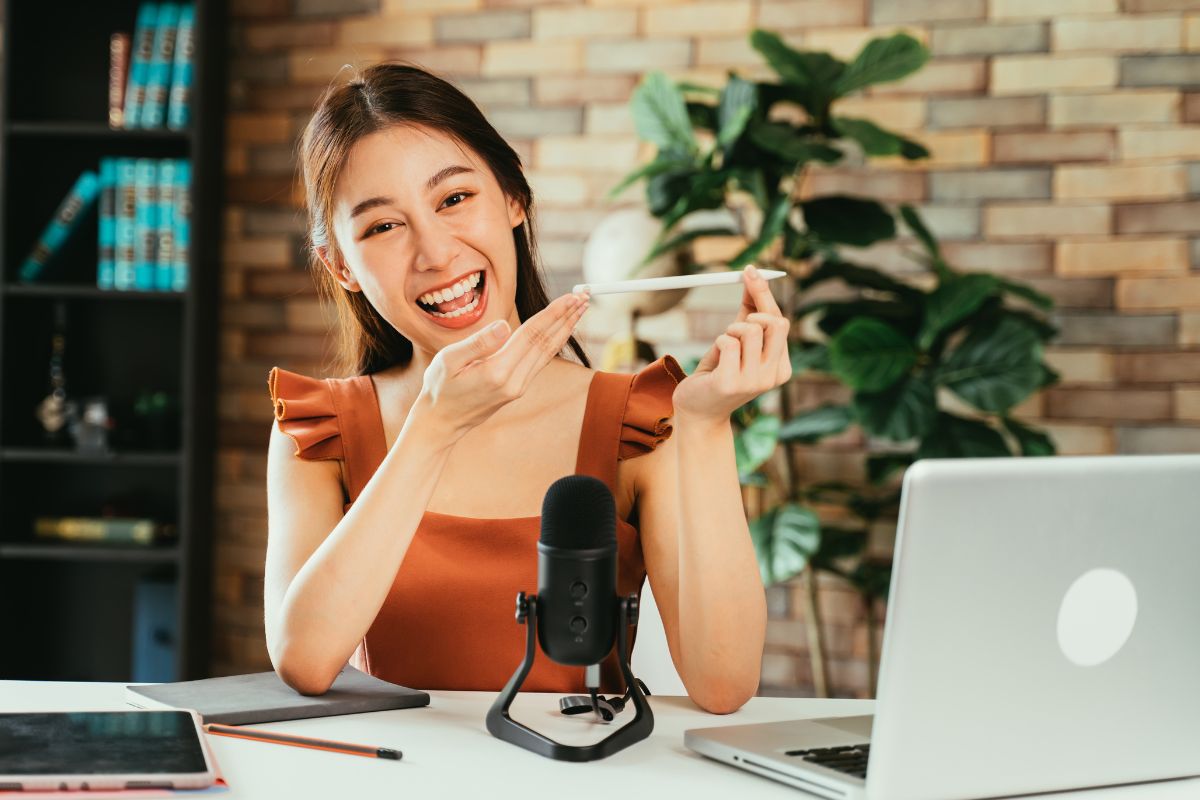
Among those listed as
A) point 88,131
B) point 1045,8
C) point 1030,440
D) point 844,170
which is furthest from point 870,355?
point 88,131

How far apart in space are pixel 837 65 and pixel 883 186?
505 millimetres

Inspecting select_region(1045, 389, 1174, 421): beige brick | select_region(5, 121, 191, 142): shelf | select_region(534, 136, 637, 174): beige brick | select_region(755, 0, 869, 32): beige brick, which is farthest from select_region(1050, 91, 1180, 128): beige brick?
select_region(5, 121, 191, 142): shelf

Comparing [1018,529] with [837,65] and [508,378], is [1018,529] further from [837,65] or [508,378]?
[837,65]

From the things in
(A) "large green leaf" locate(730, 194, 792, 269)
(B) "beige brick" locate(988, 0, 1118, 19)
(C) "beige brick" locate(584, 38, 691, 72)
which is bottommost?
(A) "large green leaf" locate(730, 194, 792, 269)

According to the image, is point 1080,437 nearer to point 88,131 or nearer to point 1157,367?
point 1157,367

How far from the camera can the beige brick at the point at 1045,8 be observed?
270 centimetres

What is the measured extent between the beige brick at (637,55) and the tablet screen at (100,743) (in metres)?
2.31

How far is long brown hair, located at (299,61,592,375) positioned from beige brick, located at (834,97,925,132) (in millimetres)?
1442

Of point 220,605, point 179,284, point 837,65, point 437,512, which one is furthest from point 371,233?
point 220,605

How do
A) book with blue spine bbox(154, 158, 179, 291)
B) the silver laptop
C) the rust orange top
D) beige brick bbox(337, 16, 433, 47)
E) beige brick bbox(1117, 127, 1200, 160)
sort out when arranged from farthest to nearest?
beige brick bbox(337, 16, 433, 47) → book with blue spine bbox(154, 158, 179, 291) → beige brick bbox(1117, 127, 1200, 160) → the rust orange top → the silver laptop

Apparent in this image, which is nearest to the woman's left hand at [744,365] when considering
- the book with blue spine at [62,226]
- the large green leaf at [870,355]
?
the large green leaf at [870,355]

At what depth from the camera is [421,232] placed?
1.41m

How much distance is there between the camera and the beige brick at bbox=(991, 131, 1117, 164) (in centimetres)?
272

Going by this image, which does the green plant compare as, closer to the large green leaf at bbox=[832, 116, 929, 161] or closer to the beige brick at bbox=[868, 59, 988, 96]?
the large green leaf at bbox=[832, 116, 929, 161]
